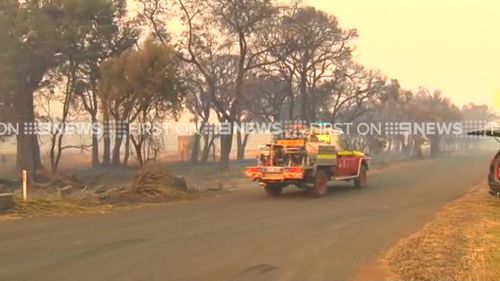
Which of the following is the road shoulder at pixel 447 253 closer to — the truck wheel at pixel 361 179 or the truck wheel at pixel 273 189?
the truck wheel at pixel 273 189

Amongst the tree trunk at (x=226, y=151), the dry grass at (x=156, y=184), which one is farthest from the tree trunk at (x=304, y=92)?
the dry grass at (x=156, y=184)

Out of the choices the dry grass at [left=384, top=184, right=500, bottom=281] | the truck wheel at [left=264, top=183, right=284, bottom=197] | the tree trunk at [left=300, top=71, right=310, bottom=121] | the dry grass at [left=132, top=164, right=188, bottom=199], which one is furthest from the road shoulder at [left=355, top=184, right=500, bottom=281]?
the tree trunk at [left=300, top=71, right=310, bottom=121]

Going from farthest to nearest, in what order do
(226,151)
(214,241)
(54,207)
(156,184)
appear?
(226,151)
(156,184)
(54,207)
(214,241)

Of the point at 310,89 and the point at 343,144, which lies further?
the point at 310,89

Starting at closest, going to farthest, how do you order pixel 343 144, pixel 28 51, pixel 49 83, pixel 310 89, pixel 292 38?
pixel 343 144 → pixel 28 51 → pixel 49 83 → pixel 292 38 → pixel 310 89

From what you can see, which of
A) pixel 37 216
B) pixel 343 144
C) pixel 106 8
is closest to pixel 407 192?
pixel 343 144

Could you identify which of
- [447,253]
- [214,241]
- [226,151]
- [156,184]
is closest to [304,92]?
[226,151]

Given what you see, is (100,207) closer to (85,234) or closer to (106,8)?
(85,234)

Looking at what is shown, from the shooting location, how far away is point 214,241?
12.0m

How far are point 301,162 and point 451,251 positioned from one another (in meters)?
11.7

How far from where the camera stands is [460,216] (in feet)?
52.7

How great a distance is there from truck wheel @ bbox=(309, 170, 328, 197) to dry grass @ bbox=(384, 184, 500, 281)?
628 cm

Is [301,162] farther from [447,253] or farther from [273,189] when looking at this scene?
[447,253]

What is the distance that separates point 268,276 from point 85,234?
519 centimetres
